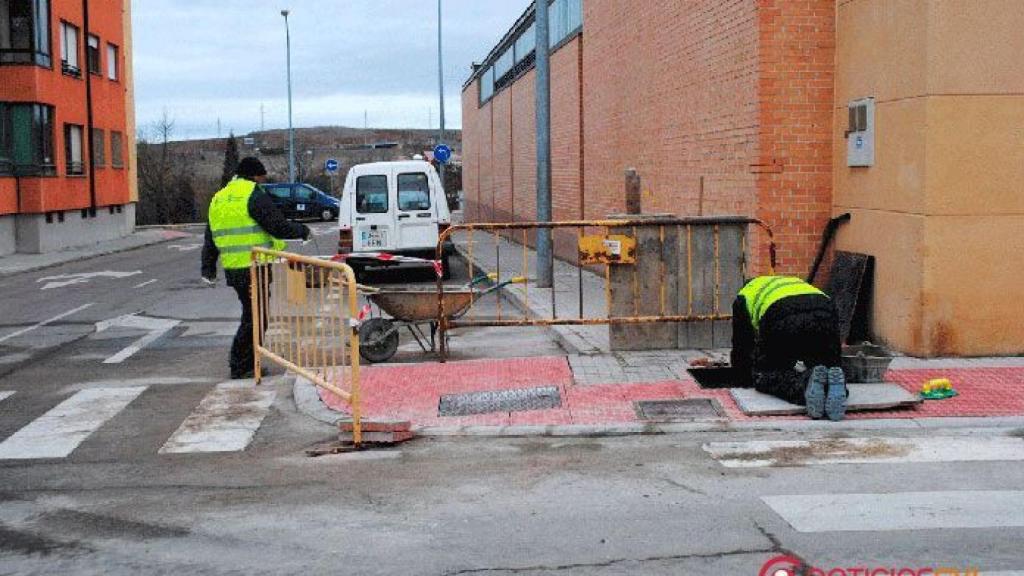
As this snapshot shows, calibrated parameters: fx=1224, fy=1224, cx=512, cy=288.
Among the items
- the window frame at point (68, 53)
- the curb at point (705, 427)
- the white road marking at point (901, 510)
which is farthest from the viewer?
the window frame at point (68, 53)

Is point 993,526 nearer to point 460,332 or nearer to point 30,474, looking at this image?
point 30,474

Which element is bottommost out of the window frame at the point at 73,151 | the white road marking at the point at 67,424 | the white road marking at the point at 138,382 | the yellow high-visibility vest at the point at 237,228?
the white road marking at the point at 67,424

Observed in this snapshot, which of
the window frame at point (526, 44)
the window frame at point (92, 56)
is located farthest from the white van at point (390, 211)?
the window frame at point (92, 56)

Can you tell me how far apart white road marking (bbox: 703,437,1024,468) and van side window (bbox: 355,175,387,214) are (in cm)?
1609

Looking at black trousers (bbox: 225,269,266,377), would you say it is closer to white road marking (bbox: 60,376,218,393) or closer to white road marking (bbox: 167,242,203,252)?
white road marking (bbox: 60,376,218,393)

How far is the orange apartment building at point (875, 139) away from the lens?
34.8 ft

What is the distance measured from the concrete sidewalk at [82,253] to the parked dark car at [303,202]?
6.03m

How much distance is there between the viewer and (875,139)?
38.1 feet

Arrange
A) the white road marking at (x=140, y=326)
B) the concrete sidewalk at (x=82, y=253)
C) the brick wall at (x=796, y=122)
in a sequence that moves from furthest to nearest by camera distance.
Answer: the concrete sidewalk at (x=82, y=253) → the white road marking at (x=140, y=326) → the brick wall at (x=796, y=122)

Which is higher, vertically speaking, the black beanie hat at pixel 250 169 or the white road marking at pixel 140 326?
the black beanie hat at pixel 250 169

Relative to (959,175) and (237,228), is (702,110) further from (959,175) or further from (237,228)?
(237,228)

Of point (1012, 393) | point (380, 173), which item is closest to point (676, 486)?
point (1012, 393)

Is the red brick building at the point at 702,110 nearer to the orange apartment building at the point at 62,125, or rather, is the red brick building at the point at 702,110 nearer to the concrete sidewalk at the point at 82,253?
the concrete sidewalk at the point at 82,253

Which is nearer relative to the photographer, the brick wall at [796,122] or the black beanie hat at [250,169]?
the black beanie hat at [250,169]
